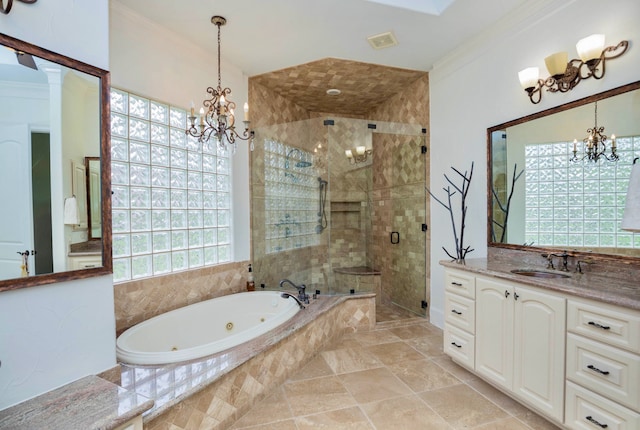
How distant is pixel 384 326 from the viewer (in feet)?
11.0

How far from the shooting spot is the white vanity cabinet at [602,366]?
139cm

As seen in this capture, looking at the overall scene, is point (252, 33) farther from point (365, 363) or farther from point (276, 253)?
point (365, 363)

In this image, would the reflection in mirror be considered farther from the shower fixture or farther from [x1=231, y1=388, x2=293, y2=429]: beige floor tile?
the shower fixture

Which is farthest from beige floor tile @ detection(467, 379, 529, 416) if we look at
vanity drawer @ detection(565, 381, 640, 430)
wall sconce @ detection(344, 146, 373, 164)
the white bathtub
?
wall sconce @ detection(344, 146, 373, 164)

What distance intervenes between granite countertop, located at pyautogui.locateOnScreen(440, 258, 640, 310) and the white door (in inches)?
98.3

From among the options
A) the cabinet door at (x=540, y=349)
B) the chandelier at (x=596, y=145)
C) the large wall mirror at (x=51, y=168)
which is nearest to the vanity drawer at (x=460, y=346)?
the cabinet door at (x=540, y=349)

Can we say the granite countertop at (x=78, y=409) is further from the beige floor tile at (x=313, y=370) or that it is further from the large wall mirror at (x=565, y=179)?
the large wall mirror at (x=565, y=179)

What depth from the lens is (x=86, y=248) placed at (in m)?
1.51

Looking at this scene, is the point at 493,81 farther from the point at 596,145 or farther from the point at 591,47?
the point at 596,145

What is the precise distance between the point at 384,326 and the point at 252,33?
10.2ft

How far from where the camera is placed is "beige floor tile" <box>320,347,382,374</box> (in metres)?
2.51

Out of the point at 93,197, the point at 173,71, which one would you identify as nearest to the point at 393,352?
the point at 93,197

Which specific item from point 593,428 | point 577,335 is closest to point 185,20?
point 577,335

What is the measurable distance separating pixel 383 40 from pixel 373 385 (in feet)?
9.36
